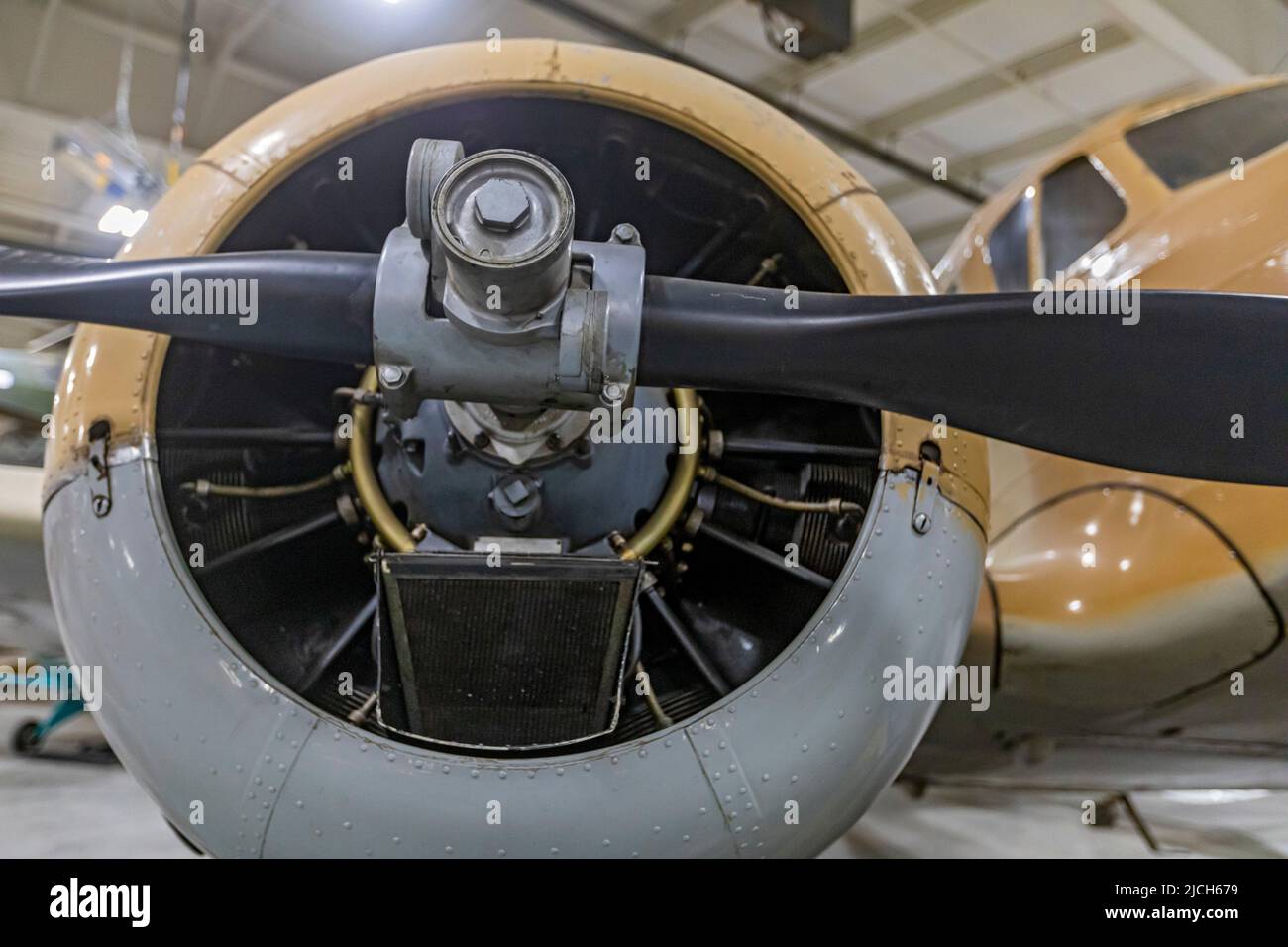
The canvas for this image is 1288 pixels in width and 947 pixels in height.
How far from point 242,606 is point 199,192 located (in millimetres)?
727

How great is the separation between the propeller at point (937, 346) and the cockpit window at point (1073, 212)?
1985 mm

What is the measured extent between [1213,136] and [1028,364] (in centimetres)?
221

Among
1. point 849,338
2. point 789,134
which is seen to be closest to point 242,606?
point 849,338

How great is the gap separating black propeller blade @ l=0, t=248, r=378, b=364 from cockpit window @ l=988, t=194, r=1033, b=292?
2528 mm

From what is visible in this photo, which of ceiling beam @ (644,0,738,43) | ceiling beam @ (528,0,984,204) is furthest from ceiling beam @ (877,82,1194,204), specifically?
ceiling beam @ (644,0,738,43)

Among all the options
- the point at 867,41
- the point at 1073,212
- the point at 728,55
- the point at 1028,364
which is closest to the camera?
the point at 1028,364

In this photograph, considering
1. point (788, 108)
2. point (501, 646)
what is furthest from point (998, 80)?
point (501, 646)

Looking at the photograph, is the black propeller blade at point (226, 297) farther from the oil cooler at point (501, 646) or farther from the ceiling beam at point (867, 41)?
the ceiling beam at point (867, 41)

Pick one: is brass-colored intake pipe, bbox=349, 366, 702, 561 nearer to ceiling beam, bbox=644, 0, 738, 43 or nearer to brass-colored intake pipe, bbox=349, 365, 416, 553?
brass-colored intake pipe, bbox=349, 365, 416, 553

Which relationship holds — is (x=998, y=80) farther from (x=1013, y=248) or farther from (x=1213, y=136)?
(x=1213, y=136)

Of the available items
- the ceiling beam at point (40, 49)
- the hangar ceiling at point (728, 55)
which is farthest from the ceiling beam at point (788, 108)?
the ceiling beam at point (40, 49)

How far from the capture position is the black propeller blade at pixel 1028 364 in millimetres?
1296

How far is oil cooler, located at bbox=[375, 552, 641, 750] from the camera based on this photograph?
4.88 feet

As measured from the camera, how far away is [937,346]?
1.35m
